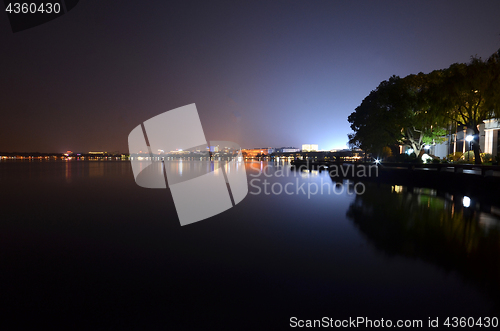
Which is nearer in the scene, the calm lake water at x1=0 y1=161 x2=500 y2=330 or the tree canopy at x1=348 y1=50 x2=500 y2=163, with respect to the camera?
the calm lake water at x1=0 y1=161 x2=500 y2=330

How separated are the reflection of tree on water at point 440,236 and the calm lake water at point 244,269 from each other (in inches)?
1.4

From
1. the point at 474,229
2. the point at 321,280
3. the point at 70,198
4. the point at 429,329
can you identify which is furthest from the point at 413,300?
the point at 70,198

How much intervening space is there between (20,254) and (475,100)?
2688cm

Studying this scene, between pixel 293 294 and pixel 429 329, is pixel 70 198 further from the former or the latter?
pixel 429 329

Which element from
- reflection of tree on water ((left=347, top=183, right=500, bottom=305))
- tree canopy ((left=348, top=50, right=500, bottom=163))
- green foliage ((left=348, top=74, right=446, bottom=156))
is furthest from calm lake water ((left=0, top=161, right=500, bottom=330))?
green foliage ((left=348, top=74, right=446, bottom=156))

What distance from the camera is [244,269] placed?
5406 millimetres

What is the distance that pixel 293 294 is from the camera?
4.41m

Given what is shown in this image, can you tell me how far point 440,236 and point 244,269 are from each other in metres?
5.26

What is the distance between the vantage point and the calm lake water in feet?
12.9

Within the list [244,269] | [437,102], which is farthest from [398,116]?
[244,269]

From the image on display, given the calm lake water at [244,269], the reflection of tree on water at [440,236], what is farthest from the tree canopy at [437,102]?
the calm lake water at [244,269]

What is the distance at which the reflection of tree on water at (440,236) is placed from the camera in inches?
212

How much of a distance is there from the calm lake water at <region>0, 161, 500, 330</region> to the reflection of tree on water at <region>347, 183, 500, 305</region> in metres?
0.04

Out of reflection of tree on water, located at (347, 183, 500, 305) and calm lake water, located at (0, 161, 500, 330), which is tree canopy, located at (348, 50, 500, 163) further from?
calm lake water, located at (0, 161, 500, 330)
